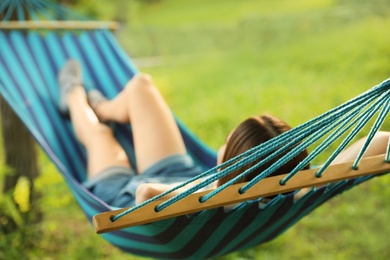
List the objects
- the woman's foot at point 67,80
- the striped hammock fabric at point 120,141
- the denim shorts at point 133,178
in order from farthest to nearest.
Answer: the woman's foot at point 67,80 → the denim shorts at point 133,178 → the striped hammock fabric at point 120,141

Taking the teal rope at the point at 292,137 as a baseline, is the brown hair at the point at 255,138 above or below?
below

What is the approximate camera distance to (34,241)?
9.36ft

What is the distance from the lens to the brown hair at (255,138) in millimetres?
1698

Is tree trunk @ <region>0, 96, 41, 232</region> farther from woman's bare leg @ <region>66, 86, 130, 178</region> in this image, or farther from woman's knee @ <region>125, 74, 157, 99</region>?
woman's knee @ <region>125, 74, 157, 99</region>

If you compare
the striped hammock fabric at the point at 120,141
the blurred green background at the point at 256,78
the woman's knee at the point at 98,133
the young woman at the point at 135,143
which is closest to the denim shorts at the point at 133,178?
the young woman at the point at 135,143

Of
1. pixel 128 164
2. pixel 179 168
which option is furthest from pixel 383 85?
pixel 128 164

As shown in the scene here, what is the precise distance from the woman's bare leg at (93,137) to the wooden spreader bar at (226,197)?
1018 millimetres

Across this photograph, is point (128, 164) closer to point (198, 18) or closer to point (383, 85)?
point (383, 85)

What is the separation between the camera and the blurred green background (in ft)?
9.50

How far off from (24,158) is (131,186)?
3.30 ft

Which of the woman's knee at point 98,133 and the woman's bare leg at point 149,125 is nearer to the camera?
the woman's bare leg at point 149,125

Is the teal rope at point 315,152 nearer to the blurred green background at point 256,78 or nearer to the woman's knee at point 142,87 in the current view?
the woman's knee at point 142,87

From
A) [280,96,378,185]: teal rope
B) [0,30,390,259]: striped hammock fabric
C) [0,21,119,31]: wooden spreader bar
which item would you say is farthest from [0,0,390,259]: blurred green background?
[280,96,378,185]: teal rope

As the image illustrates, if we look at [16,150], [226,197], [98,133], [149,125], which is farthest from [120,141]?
[226,197]
